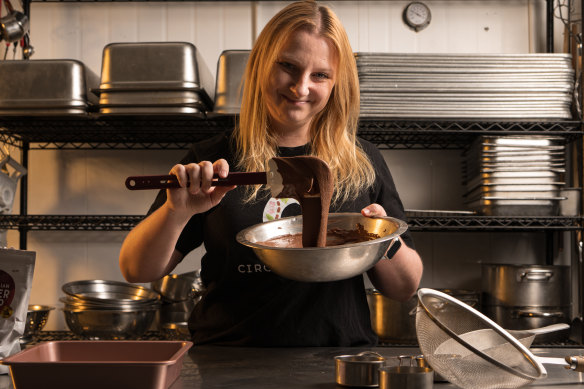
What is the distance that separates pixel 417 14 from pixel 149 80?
127cm

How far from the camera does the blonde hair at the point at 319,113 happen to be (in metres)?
1.39

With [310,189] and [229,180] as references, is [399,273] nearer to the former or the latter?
[310,189]

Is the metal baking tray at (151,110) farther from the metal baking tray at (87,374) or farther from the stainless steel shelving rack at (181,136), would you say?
the metal baking tray at (87,374)

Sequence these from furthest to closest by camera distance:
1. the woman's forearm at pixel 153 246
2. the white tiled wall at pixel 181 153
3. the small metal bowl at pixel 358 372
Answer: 1. the white tiled wall at pixel 181 153
2. the woman's forearm at pixel 153 246
3. the small metal bowl at pixel 358 372

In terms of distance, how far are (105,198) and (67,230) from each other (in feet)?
0.71

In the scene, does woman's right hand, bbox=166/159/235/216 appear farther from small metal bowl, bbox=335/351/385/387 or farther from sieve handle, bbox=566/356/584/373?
sieve handle, bbox=566/356/584/373

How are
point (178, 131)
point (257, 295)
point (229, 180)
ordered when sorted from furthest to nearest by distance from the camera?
point (178, 131) < point (257, 295) < point (229, 180)

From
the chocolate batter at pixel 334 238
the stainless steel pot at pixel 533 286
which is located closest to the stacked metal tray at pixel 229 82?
the chocolate batter at pixel 334 238

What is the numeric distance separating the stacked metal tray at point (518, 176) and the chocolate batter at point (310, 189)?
1418 mm

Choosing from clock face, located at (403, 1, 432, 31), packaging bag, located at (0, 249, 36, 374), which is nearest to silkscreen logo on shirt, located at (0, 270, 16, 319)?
packaging bag, located at (0, 249, 36, 374)

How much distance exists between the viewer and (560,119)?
2.43m

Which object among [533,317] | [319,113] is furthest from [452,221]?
[319,113]

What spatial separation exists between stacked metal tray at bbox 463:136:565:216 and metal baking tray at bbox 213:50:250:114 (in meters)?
0.99

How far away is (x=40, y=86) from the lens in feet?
7.72
